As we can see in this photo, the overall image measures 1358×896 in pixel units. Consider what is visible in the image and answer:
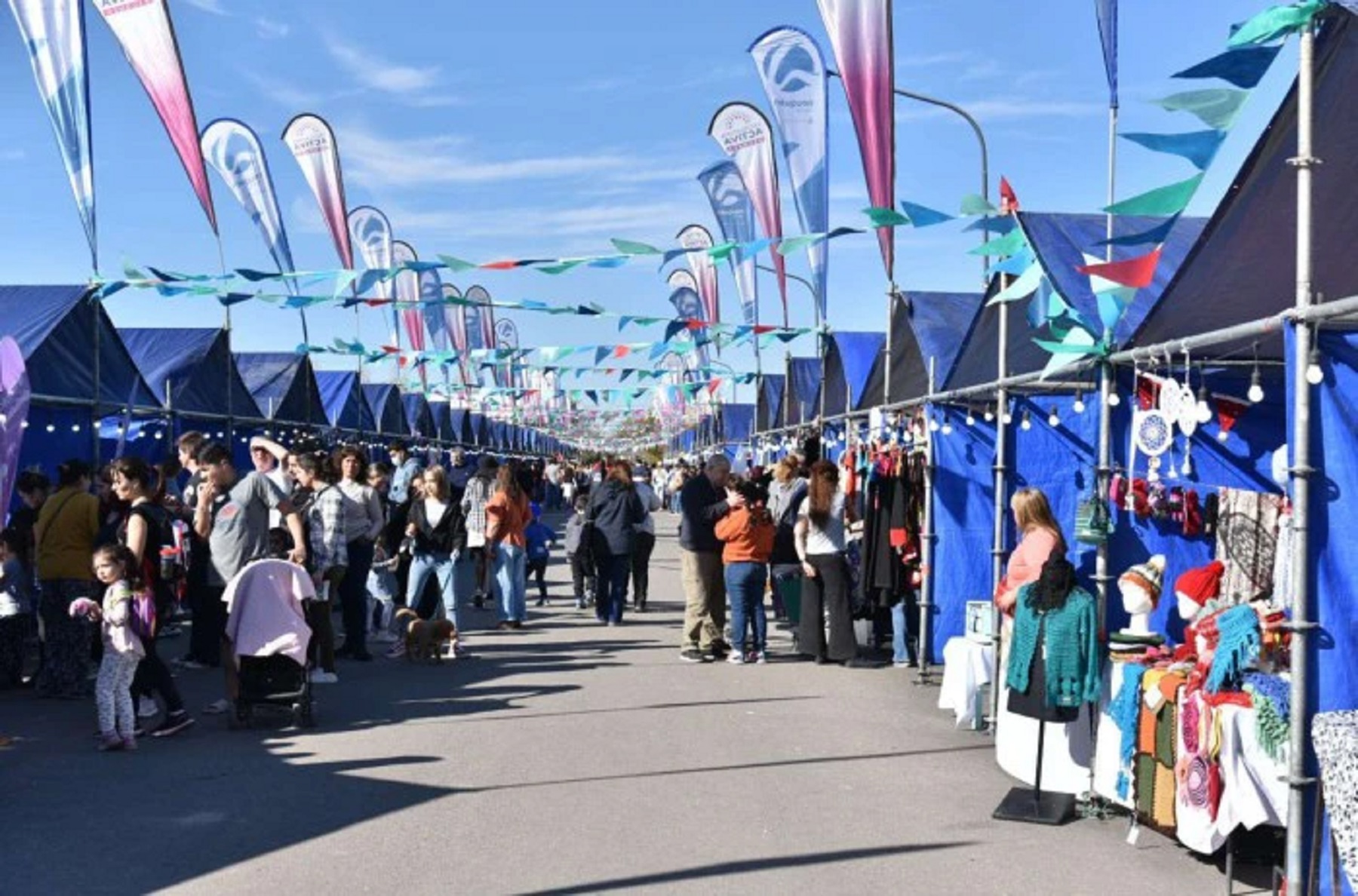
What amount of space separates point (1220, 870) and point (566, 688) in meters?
5.75

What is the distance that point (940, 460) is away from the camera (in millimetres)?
11062

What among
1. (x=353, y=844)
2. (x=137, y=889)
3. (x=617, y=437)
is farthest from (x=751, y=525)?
(x=617, y=437)

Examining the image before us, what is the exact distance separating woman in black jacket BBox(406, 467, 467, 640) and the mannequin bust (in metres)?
7.03

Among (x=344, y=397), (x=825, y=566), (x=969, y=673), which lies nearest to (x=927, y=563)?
(x=825, y=566)

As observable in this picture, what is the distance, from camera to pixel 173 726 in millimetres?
8703

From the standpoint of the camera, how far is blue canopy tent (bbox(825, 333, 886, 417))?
1857cm

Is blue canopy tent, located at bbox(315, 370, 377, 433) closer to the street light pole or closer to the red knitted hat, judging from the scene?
the street light pole

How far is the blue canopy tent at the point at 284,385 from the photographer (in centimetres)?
2152

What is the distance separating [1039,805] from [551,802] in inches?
97.8

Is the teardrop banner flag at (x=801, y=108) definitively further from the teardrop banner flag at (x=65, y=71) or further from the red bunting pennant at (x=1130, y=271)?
the red bunting pennant at (x=1130, y=271)

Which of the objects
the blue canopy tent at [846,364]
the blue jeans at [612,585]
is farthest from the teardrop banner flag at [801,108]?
the blue jeans at [612,585]

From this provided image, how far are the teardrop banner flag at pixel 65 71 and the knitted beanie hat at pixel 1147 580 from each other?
10.5m

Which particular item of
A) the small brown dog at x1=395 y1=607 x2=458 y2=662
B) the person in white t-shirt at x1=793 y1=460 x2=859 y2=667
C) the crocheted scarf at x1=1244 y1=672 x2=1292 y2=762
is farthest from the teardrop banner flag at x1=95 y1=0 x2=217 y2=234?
the crocheted scarf at x1=1244 y1=672 x2=1292 y2=762

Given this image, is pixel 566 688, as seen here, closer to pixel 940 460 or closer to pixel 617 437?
pixel 940 460
